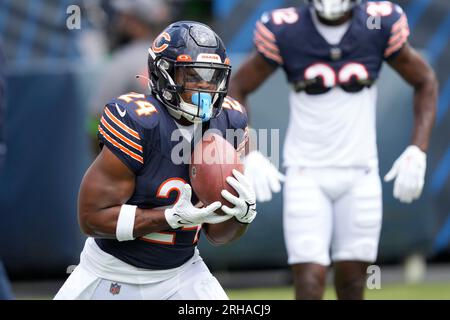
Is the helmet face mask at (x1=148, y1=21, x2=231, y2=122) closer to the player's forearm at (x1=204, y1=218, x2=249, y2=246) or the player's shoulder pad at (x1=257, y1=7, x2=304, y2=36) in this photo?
the player's forearm at (x1=204, y1=218, x2=249, y2=246)

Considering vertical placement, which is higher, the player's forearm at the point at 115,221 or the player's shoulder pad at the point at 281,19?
the player's shoulder pad at the point at 281,19

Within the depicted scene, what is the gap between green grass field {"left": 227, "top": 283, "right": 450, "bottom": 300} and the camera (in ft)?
25.8

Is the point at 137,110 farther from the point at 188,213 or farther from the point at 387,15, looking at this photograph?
the point at 387,15

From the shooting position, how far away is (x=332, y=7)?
5.79 metres

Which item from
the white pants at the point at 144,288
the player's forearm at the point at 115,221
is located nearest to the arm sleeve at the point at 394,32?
the white pants at the point at 144,288

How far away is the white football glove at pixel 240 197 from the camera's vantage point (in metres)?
4.44

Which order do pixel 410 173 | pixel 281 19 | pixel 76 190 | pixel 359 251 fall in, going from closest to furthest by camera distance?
pixel 410 173, pixel 359 251, pixel 281 19, pixel 76 190

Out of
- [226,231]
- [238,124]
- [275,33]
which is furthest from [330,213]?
[226,231]

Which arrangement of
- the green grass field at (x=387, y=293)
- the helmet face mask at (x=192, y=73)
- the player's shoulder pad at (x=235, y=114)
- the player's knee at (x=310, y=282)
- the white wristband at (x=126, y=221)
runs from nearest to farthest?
the white wristband at (x=126, y=221), the helmet face mask at (x=192, y=73), the player's shoulder pad at (x=235, y=114), the player's knee at (x=310, y=282), the green grass field at (x=387, y=293)

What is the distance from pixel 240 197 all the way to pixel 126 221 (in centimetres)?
49

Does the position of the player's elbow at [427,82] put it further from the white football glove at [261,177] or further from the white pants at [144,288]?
the white pants at [144,288]

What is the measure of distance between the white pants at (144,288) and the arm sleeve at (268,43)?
1.60m

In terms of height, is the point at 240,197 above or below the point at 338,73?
below
